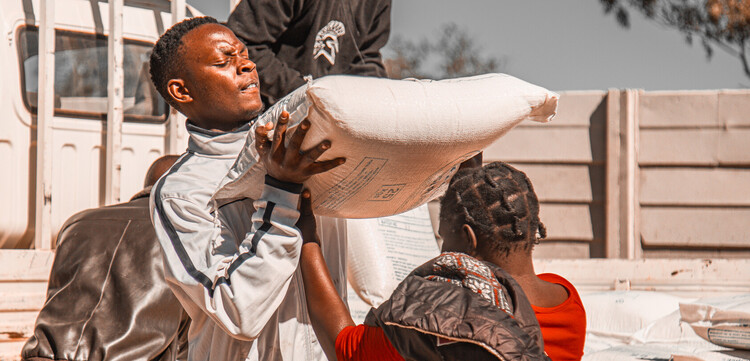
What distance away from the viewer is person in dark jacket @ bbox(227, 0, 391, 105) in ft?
8.29

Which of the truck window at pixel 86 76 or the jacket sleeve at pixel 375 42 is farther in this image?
the truck window at pixel 86 76

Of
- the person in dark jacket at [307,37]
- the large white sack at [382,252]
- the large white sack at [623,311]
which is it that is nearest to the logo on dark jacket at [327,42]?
the person in dark jacket at [307,37]

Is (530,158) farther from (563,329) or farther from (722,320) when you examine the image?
(563,329)

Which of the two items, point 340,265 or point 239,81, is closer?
point 239,81

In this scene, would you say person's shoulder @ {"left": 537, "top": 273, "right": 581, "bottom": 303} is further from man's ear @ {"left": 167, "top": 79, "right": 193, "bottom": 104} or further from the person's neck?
man's ear @ {"left": 167, "top": 79, "right": 193, "bottom": 104}

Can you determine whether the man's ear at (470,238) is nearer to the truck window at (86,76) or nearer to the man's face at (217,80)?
the man's face at (217,80)

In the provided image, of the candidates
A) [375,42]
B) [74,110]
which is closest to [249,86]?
[375,42]

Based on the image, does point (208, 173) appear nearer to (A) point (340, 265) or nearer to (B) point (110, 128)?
(A) point (340, 265)

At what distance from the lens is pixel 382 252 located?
2467 mm

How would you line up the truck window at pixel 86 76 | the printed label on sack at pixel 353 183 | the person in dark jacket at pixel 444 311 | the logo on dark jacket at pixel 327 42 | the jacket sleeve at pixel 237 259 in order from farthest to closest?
the truck window at pixel 86 76 → the logo on dark jacket at pixel 327 42 → the printed label on sack at pixel 353 183 → the jacket sleeve at pixel 237 259 → the person in dark jacket at pixel 444 311

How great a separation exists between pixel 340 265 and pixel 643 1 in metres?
16.8

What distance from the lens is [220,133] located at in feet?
5.25

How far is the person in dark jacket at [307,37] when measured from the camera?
2525 mm

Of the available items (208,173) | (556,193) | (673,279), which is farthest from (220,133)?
(556,193)
